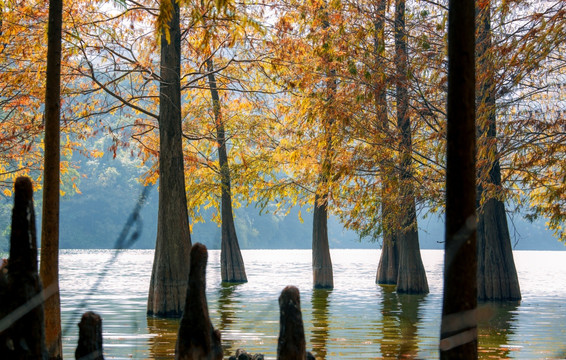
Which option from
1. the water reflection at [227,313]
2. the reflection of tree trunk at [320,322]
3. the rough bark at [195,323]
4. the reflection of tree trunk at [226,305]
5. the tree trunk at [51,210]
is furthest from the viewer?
the reflection of tree trunk at [226,305]

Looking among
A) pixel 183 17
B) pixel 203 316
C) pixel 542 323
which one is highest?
pixel 183 17

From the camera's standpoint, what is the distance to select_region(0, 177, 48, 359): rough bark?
4.40m

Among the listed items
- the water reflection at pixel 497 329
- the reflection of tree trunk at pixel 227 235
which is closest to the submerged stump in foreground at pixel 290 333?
the water reflection at pixel 497 329

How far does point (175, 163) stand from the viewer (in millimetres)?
15586

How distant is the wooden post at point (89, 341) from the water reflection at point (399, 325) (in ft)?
21.2

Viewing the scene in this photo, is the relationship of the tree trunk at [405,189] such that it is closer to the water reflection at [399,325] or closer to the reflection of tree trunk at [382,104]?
the reflection of tree trunk at [382,104]

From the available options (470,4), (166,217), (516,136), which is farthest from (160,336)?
(470,4)

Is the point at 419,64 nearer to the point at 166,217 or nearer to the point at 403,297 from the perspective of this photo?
the point at 166,217

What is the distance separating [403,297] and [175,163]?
9.58 metres

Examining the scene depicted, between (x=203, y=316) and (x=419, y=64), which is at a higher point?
(x=419, y=64)

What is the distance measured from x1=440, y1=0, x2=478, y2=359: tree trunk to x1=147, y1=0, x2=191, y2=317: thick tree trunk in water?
9854mm

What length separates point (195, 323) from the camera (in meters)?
5.06

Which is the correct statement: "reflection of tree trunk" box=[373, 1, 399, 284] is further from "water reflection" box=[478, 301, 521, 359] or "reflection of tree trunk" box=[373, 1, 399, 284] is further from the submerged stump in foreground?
the submerged stump in foreground

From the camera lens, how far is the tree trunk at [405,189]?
55.8 ft
